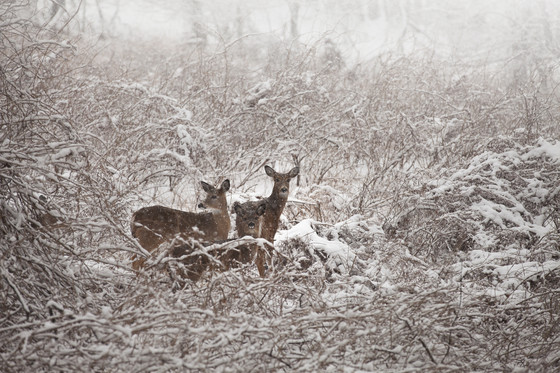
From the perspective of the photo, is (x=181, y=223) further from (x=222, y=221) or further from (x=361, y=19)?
(x=361, y=19)

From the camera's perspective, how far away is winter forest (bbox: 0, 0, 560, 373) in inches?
137

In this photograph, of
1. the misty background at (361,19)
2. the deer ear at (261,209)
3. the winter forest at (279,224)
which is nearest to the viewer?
the winter forest at (279,224)

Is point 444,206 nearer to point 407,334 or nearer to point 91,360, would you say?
point 407,334

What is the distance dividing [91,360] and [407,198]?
14.5 feet

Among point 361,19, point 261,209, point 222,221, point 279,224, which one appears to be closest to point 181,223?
point 222,221

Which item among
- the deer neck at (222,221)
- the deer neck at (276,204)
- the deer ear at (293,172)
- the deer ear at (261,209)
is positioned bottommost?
the deer neck at (222,221)

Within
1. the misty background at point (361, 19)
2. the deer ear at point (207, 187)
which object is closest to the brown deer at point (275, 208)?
the deer ear at point (207, 187)

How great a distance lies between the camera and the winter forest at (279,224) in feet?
11.4

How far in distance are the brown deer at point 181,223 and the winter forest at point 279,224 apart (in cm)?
11

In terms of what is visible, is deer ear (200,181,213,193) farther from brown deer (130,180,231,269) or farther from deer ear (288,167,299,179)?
deer ear (288,167,299,179)

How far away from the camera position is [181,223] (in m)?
6.22

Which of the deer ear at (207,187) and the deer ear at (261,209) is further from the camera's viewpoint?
the deer ear at (207,187)

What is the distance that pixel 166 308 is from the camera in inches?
137

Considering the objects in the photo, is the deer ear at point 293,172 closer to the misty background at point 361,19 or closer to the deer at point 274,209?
the deer at point 274,209
